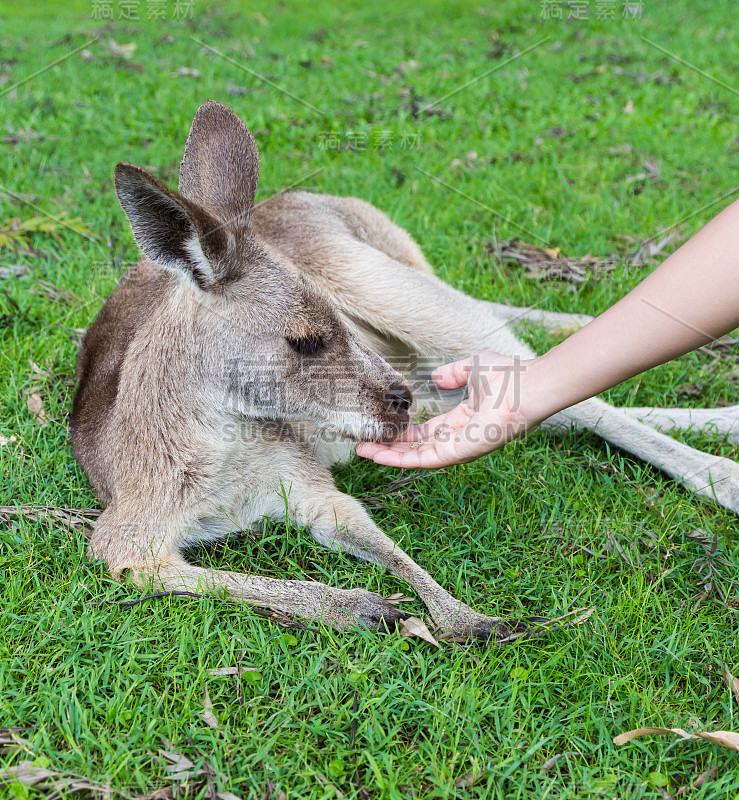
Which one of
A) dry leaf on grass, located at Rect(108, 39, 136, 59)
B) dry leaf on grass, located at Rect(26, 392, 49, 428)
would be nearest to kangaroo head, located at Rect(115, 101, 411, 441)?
dry leaf on grass, located at Rect(26, 392, 49, 428)

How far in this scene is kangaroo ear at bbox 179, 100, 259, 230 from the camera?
230cm

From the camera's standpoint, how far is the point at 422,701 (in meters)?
1.76

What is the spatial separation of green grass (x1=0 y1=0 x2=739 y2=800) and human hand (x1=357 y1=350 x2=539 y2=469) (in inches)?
10.5

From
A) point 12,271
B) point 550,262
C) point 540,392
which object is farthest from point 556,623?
point 12,271

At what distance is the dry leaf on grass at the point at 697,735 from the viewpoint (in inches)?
64.5

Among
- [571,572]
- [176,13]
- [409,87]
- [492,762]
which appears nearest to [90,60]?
[176,13]

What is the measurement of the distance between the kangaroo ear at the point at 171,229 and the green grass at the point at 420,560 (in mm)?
850

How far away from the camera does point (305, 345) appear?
222cm

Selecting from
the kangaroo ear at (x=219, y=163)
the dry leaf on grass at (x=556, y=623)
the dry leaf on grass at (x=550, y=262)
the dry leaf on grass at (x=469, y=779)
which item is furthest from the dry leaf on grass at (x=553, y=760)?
the dry leaf on grass at (x=550, y=262)

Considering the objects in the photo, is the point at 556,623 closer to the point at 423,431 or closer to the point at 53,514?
the point at 423,431

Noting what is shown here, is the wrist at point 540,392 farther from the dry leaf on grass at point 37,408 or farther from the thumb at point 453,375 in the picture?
the dry leaf on grass at point 37,408

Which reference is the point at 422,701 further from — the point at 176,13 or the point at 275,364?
the point at 176,13

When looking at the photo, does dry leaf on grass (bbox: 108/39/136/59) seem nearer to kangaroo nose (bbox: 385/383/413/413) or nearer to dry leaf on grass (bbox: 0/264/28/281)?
dry leaf on grass (bbox: 0/264/28/281)

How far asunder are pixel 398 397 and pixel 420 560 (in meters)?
0.49
